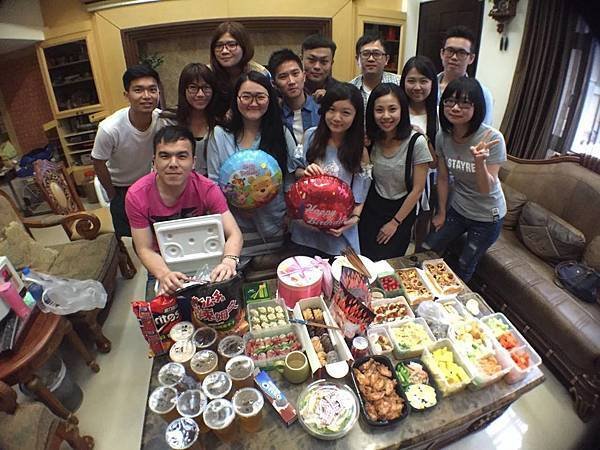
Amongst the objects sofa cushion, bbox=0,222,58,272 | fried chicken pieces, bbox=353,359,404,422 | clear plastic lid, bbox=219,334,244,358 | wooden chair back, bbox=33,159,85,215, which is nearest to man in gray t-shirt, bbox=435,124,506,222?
fried chicken pieces, bbox=353,359,404,422

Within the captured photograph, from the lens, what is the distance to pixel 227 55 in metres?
2.01

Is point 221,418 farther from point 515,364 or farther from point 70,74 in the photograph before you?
point 70,74

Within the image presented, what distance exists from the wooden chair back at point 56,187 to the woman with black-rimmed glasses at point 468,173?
111 inches

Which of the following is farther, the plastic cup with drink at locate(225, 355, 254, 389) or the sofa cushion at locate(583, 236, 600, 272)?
the sofa cushion at locate(583, 236, 600, 272)

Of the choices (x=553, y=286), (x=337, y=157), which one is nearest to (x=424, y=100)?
(x=337, y=157)

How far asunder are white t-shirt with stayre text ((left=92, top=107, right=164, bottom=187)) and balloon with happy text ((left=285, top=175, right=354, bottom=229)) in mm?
1033

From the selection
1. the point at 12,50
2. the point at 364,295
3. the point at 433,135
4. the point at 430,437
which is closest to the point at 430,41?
the point at 433,135

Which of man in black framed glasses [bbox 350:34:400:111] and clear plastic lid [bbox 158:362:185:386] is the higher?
man in black framed glasses [bbox 350:34:400:111]

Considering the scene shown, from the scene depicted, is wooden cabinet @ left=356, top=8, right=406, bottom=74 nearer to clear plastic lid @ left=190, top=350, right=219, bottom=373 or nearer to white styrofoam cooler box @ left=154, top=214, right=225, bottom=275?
white styrofoam cooler box @ left=154, top=214, right=225, bottom=275

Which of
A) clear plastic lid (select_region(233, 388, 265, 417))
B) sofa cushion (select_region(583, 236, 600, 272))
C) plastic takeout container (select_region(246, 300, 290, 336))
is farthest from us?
sofa cushion (select_region(583, 236, 600, 272))

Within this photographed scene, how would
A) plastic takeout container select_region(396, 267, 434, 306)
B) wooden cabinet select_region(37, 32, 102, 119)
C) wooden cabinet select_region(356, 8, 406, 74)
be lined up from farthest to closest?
wooden cabinet select_region(356, 8, 406, 74), wooden cabinet select_region(37, 32, 102, 119), plastic takeout container select_region(396, 267, 434, 306)

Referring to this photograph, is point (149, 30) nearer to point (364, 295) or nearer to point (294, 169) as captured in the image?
point (294, 169)

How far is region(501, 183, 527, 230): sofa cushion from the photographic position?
8.53 ft

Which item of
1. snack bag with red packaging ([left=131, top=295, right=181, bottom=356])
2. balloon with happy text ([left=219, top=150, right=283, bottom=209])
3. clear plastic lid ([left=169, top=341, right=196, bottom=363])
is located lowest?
clear plastic lid ([left=169, top=341, right=196, bottom=363])
